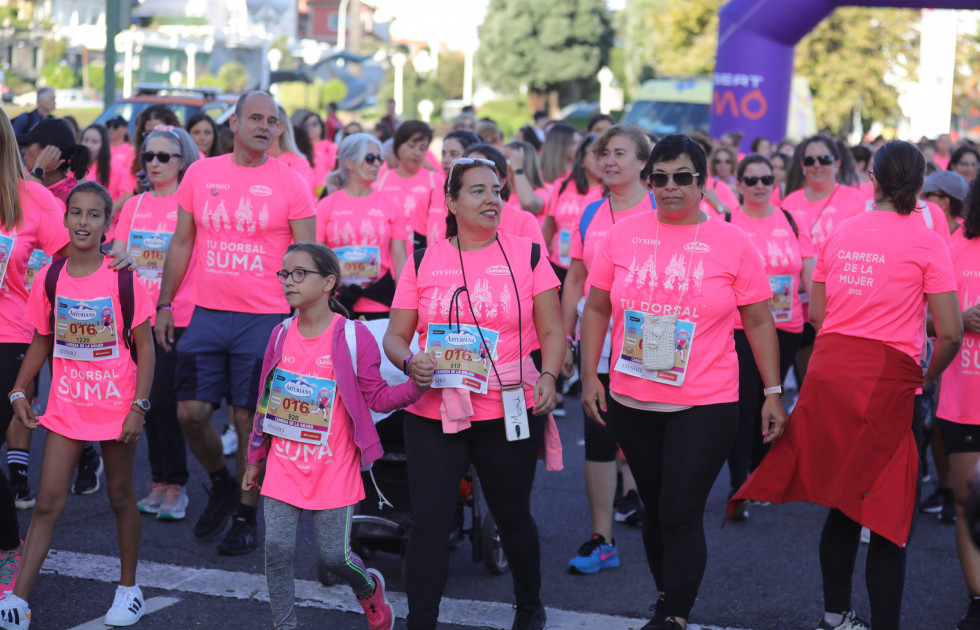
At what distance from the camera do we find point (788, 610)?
207 inches

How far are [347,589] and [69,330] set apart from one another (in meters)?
1.74

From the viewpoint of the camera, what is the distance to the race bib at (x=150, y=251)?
21.4ft

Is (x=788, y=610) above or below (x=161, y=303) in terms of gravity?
below

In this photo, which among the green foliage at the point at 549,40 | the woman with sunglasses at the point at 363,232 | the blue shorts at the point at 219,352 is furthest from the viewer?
the green foliage at the point at 549,40

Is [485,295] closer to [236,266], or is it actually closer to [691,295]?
[691,295]

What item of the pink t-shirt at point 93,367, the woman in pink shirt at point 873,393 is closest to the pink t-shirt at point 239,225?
the pink t-shirt at point 93,367

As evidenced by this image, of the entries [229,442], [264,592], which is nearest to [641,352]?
[264,592]

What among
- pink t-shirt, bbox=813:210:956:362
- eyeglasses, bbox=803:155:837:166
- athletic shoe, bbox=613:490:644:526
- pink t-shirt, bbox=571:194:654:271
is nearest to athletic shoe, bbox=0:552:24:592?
pink t-shirt, bbox=571:194:654:271

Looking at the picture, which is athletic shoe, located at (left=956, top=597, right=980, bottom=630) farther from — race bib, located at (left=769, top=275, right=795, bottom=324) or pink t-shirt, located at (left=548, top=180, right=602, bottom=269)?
pink t-shirt, located at (left=548, top=180, right=602, bottom=269)

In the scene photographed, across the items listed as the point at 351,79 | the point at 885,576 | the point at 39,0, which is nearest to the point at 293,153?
the point at 885,576

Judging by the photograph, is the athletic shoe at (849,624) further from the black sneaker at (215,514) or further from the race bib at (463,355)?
the black sneaker at (215,514)

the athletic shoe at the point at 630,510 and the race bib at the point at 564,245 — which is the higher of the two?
the race bib at the point at 564,245

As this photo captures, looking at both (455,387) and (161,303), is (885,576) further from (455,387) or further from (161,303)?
(161,303)

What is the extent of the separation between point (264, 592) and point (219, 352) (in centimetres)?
128
